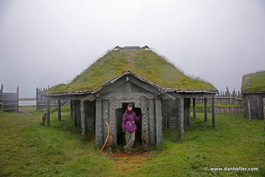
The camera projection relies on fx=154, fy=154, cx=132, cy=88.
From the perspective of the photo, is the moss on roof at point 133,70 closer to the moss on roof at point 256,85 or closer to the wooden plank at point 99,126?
the wooden plank at point 99,126

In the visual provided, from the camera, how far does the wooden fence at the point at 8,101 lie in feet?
55.8

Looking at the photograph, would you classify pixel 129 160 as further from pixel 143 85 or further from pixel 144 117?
pixel 143 85

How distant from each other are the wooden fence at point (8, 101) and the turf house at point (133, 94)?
33.0 ft

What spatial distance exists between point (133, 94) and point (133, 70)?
13.3 feet

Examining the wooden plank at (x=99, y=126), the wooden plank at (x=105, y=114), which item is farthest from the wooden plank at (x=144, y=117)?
the wooden plank at (x=99, y=126)

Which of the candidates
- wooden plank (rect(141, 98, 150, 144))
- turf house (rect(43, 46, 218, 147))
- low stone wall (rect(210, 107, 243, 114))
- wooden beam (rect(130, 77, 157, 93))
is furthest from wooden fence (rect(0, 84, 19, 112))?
low stone wall (rect(210, 107, 243, 114))

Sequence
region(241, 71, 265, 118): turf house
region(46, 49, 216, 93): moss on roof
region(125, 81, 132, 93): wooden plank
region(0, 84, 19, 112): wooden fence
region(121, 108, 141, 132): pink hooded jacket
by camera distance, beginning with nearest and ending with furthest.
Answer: region(121, 108, 141, 132): pink hooded jacket
region(125, 81, 132, 93): wooden plank
region(46, 49, 216, 93): moss on roof
region(241, 71, 265, 118): turf house
region(0, 84, 19, 112): wooden fence

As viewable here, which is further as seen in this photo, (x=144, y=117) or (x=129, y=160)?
(x=144, y=117)

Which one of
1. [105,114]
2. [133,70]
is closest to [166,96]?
[105,114]

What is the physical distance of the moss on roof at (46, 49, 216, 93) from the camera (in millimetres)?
10361

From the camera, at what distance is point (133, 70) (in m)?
11.1

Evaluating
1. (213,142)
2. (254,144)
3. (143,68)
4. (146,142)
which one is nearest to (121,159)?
(146,142)

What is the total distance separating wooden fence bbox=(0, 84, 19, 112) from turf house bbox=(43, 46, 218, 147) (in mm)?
10055

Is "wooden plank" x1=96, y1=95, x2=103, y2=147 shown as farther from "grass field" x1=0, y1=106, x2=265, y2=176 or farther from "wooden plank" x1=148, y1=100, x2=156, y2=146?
"wooden plank" x1=148, y1=100, x2=156, y2=146
